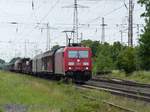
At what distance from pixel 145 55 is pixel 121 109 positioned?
39.7 meters

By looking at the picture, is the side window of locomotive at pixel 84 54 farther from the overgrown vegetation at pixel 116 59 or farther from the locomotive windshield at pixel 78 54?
the overgrown vegetation at pixel 116 59

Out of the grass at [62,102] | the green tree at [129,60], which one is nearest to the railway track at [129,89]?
the grass at [62,102]

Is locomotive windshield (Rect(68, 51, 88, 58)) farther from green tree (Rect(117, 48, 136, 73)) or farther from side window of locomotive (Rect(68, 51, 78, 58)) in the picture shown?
green tree (Rect(117, 48, 136, 73))

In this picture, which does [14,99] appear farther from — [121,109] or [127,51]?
[127,51]

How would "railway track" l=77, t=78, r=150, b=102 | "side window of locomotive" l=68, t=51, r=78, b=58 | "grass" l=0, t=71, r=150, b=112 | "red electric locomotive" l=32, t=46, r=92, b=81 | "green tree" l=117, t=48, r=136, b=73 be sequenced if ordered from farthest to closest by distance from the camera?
"green tree" l=117, t=48, r=136, b=73 → "side window of locomotive" l=68, t=51, r=78, b=58 → "red electric locomotive" l=32, t=46, r=92, b=81 → "railway track" l=77, t=78, r=150, b=102 → "grass" l=0, t=71, r=150, b=112

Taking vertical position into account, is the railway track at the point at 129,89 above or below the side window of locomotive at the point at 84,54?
below

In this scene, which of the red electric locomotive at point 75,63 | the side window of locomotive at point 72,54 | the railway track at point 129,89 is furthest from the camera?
the side window of locomotive at point 72,54

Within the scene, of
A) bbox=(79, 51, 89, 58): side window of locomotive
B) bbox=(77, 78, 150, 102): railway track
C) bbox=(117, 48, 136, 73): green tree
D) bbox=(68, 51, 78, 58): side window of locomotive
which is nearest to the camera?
bbox=(77, 78, 150, 102): railway track

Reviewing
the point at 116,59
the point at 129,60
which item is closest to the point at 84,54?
the point at 129,60

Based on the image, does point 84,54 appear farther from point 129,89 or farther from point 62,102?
point 62,102

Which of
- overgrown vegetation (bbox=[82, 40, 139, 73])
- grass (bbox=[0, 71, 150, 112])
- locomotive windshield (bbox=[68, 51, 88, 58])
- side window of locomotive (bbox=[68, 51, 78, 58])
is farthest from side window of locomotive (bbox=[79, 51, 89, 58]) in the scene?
overgrown vegetation (bbox=[82, 40, 139, 73])

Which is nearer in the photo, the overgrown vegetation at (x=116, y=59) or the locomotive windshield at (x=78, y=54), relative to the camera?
the locomotive windshield at (x=78, y=54)

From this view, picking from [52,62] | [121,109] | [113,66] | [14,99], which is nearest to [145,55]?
[52,62]

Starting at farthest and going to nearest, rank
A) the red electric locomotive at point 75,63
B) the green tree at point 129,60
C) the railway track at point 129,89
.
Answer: the green tree at point 129,60 < the red electric locomotive at point 75,63 < the railway track at point 129,89
